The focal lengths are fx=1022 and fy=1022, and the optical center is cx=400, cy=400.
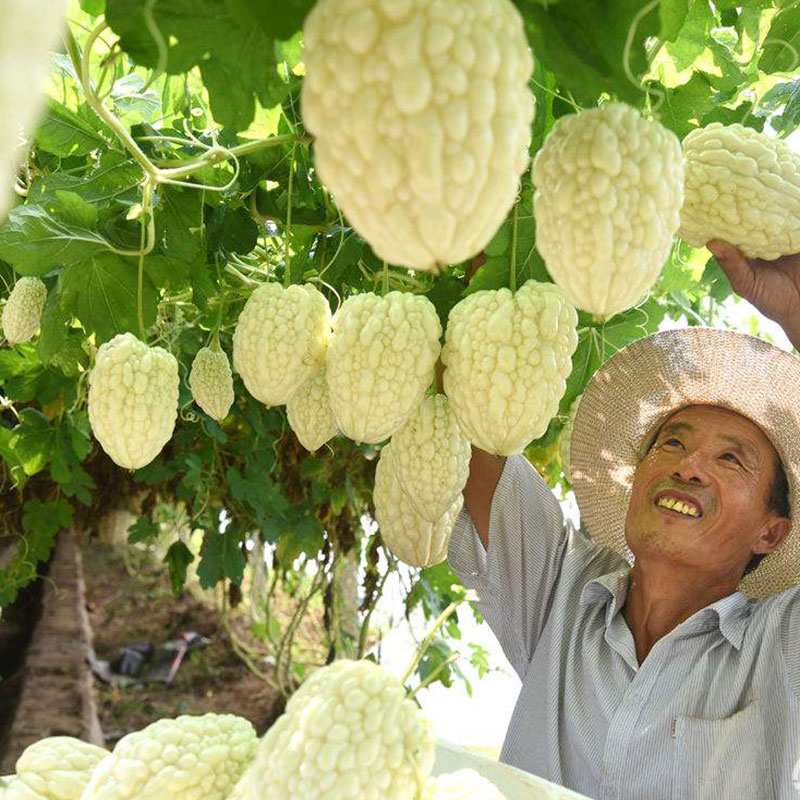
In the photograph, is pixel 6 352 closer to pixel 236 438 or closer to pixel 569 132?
pixel 236 438

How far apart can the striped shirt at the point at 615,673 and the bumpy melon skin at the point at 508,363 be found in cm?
108

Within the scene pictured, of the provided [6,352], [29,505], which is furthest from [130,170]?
[29,505]

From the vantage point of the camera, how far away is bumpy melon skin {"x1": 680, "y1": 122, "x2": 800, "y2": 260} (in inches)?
52.7

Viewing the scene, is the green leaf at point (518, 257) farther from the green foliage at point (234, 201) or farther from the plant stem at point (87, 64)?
the plant stem at point (87, 64)

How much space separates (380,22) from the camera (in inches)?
27.6

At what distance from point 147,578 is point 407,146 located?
6528 millimetres

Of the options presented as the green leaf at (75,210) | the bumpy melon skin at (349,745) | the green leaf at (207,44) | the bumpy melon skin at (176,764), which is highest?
the green leaf at (207,44)

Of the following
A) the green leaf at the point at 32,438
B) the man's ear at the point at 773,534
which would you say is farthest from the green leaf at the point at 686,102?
the green leaf at the point at 32,438

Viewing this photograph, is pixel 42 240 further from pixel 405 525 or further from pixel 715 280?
pixel 715 280

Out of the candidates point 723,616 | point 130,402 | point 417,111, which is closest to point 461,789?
point 417,111

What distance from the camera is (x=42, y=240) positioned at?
1.62m

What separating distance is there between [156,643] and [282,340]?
5.25 m

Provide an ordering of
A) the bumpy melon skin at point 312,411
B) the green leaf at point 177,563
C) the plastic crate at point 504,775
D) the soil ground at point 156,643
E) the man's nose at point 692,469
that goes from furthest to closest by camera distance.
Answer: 1. the soil ground at point 156,643
2. the green leaf at point 177,563
3. the man's nose at point 692,469
4. the bumpy melon skin at point 312,411
5. the plastic crate at point 504,775

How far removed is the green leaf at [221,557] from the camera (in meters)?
3.37
